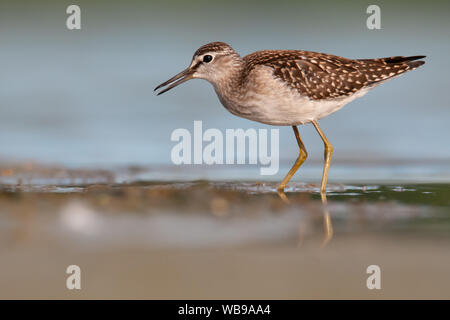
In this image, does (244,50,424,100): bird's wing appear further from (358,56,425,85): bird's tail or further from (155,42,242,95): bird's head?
(155,42,242,95): bird's head

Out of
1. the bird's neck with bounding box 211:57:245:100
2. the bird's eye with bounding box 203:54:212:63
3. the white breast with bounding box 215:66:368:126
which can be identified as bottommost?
the white breast with bounding box 215:66:368:126

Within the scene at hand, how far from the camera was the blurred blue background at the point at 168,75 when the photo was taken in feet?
44.3

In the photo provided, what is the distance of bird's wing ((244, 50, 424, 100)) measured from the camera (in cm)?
966

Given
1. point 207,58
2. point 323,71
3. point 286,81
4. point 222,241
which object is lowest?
point 222,241

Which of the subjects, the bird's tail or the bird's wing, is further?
the bird's tail

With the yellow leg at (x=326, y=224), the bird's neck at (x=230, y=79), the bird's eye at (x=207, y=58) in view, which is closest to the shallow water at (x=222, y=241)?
the yellow leg at (x=326, y=224)

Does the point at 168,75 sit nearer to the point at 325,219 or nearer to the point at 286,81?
the point at 286,81

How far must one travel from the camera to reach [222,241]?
662cm

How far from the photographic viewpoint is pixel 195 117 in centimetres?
1484

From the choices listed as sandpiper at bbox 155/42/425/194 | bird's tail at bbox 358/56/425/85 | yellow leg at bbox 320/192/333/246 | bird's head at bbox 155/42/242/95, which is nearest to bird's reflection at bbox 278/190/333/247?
yellow leg at bbox 320/192/333/246

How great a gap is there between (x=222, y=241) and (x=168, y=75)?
1133cm

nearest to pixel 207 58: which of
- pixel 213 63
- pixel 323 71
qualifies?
pixel 213 63

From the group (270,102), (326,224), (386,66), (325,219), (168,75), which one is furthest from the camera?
(168,75)

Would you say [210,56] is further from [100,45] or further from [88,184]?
[100,45]
